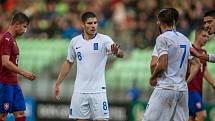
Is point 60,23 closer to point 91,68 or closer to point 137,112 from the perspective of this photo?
point 137,112

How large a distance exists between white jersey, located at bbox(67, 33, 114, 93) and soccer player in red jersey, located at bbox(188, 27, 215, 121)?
2.37 metres

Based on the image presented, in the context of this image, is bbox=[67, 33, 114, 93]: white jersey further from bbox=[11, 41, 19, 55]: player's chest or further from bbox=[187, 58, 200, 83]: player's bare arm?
bbox=[187, 58, 200, 83]: player's bare arm

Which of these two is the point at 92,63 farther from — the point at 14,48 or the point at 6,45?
the point at 6,45

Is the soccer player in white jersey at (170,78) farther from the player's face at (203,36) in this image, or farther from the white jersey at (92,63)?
the player's face at (203,36)

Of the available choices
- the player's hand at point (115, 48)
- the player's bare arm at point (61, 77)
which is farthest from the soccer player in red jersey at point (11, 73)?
the player's hand at point (115, 48)

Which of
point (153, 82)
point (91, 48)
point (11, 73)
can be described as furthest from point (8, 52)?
point (153, 82)

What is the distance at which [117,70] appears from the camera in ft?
72.6

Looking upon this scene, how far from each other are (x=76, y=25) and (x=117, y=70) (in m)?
3.08

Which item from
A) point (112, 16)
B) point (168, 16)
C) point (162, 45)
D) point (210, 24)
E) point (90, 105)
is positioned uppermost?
point (112, 16)

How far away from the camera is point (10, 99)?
1448 centimetres

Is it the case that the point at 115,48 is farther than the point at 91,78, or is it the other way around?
the point at 91,78

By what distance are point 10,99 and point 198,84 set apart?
13.2 ft

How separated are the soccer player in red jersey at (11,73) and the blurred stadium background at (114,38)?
5791mm

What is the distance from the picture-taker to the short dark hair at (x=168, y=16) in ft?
41.9
